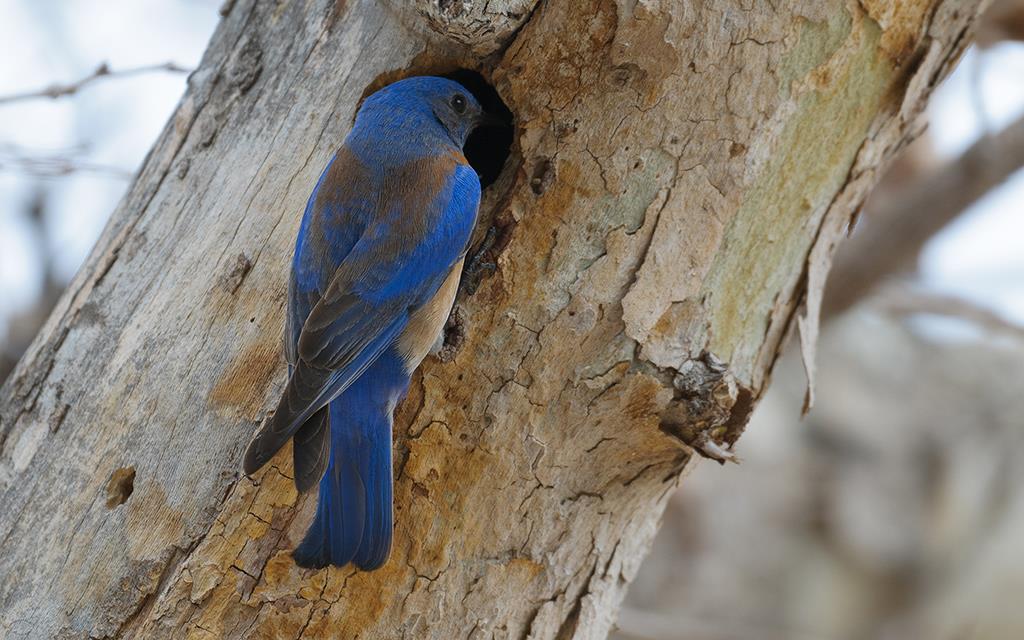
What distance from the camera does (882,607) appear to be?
817cm

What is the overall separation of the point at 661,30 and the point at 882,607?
701 centimetres

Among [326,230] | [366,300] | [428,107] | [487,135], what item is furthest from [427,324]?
[487,135]

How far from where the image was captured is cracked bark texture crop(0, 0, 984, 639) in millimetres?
2357

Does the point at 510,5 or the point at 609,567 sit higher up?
the point at 510,5

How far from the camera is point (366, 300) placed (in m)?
2.67

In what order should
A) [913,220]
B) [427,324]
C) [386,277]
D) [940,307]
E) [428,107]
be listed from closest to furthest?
[427,324] → [386,277] → [428,107] → [913,220] → [940,307]

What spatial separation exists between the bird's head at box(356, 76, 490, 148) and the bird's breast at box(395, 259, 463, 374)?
0.50 metres

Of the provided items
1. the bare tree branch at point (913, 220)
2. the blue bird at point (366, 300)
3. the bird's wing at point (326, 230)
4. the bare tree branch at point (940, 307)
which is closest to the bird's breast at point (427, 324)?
the blue bird at point (366, 300)

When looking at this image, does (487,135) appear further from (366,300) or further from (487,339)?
(487,339)

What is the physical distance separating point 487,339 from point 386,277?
397 millimetres

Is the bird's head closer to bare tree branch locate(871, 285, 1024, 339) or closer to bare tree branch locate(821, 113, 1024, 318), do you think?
bare tree branch locate(821, 113, 1024, 318)

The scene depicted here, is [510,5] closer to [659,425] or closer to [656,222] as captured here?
[656,222]

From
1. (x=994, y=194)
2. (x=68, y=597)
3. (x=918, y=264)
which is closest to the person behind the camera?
(x=68, y=597)

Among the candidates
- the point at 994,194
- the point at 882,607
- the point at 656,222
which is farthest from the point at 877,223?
the point at 882,607
